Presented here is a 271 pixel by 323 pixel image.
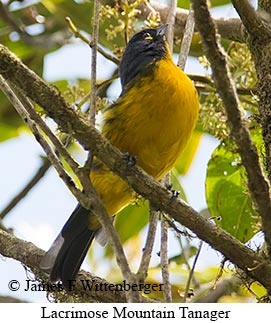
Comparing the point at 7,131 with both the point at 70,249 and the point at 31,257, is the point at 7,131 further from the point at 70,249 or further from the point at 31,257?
the point at 31,257

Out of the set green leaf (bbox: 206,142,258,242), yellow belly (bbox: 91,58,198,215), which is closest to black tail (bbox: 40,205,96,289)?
Result: yellow belly (bbox: 91,58,198,215)

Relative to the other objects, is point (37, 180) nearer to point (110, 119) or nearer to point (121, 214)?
point (121, 214)

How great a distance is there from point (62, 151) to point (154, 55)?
149cm

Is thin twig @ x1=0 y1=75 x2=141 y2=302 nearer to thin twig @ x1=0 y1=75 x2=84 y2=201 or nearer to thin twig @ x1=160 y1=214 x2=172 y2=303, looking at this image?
thin twig @ x1=0 y1=75 x2=84 y2=201

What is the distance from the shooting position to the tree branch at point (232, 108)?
2.04 meters

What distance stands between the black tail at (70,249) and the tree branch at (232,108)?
110cm

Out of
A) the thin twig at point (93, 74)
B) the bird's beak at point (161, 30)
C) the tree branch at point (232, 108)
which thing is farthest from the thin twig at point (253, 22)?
the bird's beak at point (161, 30)

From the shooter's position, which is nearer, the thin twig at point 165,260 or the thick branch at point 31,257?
the thin twig at point 165,260

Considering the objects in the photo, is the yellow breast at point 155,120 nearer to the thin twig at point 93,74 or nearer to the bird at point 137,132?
the bird at point 137,132

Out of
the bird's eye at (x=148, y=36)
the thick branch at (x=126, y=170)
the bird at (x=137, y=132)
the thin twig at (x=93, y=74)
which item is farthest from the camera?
the bird's eye at (x=148, y=36)

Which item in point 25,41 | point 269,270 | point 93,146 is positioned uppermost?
point 25,41

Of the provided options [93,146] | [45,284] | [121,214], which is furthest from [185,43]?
[121,214]

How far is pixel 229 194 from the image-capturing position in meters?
3.73
